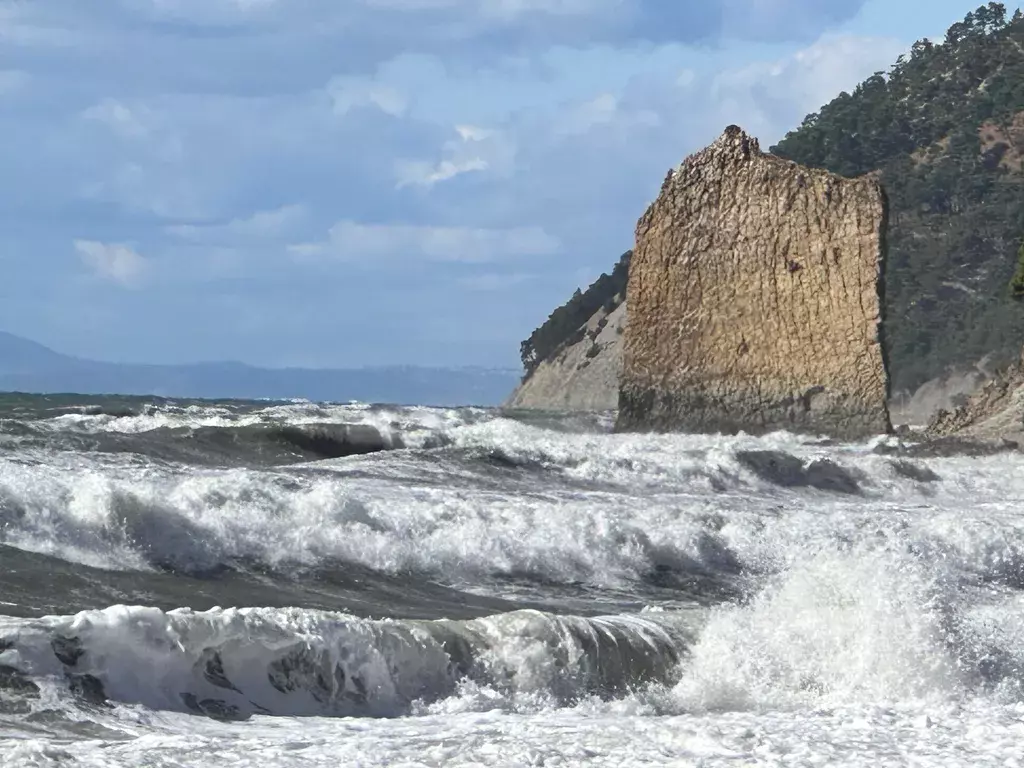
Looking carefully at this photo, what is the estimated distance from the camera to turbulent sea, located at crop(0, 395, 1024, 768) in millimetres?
7152

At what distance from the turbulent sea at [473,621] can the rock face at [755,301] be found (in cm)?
1125

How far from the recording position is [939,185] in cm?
9169

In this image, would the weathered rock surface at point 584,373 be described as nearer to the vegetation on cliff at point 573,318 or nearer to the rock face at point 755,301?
the vegetation on cliff at point 573,318

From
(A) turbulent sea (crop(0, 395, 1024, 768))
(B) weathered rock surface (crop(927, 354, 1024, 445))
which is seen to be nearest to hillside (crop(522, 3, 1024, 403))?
(B) weathered rock surface (crop(927, 354, 1024, 445))

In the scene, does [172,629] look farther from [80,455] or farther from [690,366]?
[690,366]

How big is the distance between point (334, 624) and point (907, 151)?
3599 inches

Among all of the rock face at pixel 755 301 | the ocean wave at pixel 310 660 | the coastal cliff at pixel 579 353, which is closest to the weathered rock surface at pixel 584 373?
the coastal cliff at pixel 579 353

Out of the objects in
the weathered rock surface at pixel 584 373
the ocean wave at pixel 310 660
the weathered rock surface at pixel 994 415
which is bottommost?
the ocean wave at pixel 310 660

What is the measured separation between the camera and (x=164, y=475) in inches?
635

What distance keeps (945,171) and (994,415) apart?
2495 inches

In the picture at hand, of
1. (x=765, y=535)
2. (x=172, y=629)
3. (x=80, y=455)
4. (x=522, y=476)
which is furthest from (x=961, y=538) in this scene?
(x=172, y=629)

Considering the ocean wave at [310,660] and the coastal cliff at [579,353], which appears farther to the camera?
the coastal cliff at [579,353]

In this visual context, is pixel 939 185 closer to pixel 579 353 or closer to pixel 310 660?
pixel 579 353

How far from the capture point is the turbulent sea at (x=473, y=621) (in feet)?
23.5
